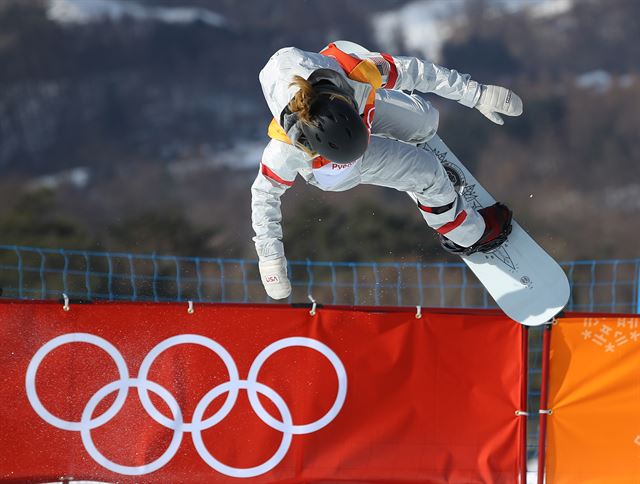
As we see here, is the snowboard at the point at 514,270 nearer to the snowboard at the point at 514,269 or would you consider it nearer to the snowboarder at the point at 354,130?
the snowboard at the point at 514,269

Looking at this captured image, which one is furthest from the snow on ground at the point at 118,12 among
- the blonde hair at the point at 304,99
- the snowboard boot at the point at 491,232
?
the blonde hair at the point at 304,99

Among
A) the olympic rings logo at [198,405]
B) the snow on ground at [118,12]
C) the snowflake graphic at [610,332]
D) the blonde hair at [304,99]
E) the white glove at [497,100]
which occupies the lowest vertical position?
the olympic rings logo at [198,405]

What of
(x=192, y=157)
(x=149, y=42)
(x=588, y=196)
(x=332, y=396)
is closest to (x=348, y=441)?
(x=332, y=396)

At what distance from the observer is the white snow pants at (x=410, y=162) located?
167 inches

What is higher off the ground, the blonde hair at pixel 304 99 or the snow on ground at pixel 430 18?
the snow on ground at pixel 430 18

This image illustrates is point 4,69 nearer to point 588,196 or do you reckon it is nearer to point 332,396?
point 588,196

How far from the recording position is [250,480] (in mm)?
4250

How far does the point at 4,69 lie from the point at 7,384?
45.1 metres

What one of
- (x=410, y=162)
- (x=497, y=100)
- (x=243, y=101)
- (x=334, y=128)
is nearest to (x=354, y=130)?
(x=334, y=128)

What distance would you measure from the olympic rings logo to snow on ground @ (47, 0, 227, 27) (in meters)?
47.9

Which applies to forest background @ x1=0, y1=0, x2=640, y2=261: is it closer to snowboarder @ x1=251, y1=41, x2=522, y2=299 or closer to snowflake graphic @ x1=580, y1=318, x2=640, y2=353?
snowboarder @ x1=251, y1=41, x2=522, y2=299

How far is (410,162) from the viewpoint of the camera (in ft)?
14.1

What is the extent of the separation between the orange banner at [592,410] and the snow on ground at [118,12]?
48.4m

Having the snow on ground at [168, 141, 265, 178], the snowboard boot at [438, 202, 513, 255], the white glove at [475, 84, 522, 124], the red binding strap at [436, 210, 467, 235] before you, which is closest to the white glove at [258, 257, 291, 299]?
the red binding strap at [436, 210, 467, 235]
